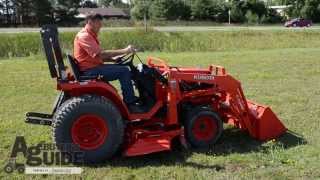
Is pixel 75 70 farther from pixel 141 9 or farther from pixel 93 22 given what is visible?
pixel 141 9

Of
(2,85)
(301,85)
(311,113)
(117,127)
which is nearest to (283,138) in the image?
(311,113)

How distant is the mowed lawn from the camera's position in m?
6.57

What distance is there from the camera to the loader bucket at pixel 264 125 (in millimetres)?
→ 7895

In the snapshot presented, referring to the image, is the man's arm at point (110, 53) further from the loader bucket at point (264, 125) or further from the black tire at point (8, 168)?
the loader bucket at point (264, 125)

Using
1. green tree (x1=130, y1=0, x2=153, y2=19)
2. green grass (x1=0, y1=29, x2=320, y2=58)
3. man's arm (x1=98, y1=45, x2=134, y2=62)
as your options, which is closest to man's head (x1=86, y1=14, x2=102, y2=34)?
man's arm (x1=98, y1=45, x2=134, y2=62)

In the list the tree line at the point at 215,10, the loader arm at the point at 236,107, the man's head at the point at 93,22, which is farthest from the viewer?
the tree line at the point at 215,10

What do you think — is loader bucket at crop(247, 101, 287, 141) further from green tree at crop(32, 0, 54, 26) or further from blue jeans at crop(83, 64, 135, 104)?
green tree at crop(32, 0, 54, 26)

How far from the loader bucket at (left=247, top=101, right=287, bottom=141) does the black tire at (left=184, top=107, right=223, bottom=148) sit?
22.7 inches

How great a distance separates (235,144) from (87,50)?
254 cm

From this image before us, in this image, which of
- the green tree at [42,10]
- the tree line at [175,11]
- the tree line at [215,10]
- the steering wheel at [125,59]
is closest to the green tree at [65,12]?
the tree line at [175,11]

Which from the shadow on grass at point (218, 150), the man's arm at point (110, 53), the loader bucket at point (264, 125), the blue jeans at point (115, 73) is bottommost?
the shadow on grass at point (218, 150)

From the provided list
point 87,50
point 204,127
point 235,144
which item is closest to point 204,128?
point 204,127

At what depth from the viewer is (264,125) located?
793 centimetres

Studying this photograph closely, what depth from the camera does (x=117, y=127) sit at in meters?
6.90
